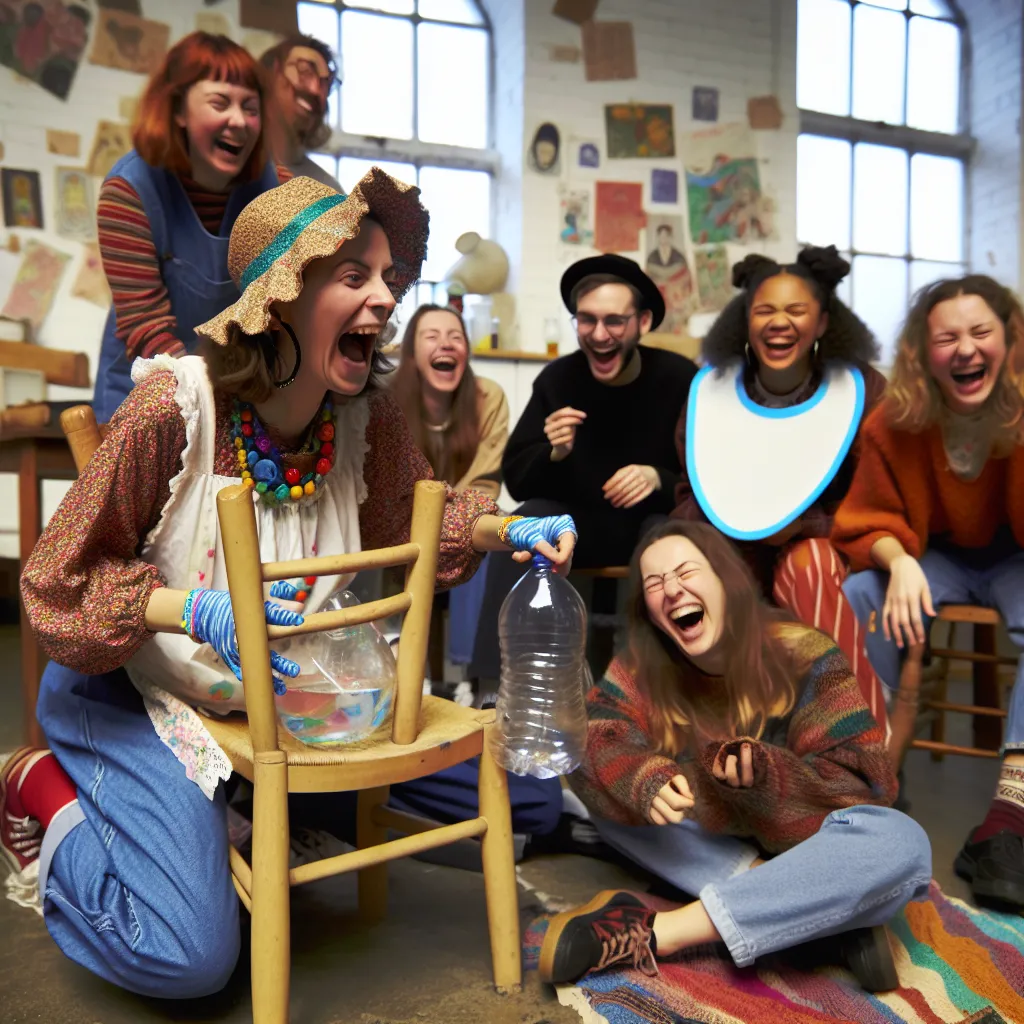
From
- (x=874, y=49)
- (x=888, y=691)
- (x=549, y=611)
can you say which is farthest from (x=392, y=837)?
(x=874, y=49)

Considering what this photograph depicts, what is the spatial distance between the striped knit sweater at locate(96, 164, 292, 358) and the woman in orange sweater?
1.62m

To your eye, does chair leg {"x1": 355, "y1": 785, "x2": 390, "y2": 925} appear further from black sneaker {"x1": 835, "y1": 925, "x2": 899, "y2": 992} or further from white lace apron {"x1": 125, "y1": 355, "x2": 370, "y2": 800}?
black sneaker {"x1": 835, "y1": 925, "x2": 899, "y2": 992}

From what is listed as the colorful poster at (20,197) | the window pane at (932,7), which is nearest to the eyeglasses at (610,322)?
the colorful poster at (20,197)

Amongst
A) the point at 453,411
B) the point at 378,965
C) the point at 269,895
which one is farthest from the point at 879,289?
the point at 269,895

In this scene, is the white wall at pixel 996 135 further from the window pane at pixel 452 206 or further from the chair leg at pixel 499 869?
the chair leg at pixel 499 869

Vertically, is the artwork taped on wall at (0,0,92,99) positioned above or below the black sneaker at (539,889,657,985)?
above

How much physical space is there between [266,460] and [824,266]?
1684mm

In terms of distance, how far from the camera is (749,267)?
9.08ft

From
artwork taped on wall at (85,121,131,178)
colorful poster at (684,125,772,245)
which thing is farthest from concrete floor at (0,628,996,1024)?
colorful poster at (684,125,772,245)

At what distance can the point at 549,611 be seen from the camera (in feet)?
5.90

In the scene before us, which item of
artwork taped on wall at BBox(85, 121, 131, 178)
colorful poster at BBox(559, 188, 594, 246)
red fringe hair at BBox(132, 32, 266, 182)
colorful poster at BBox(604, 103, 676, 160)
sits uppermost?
colorful poster at BBox(604, 103, 676, 160)

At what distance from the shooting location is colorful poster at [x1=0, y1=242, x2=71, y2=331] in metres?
5.18

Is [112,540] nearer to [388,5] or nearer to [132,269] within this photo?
[132,269]

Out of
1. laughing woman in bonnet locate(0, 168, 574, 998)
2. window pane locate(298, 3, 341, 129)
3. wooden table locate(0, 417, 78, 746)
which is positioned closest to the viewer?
laughing woman in bonnet locate(0, 168, 574, 998)
